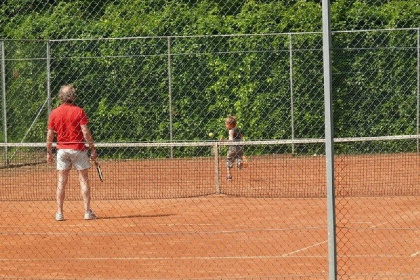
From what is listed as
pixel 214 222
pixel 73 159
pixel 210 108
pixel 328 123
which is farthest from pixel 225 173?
pixel 328 123

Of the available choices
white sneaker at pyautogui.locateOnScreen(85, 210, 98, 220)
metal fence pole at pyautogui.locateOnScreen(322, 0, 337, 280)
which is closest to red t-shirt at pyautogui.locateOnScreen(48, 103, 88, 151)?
white sneaker at pyautogui.locateOnScreen(85, 210, 98, 220)

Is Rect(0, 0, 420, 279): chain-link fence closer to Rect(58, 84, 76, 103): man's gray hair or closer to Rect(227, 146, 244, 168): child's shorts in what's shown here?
Rect(227, 146, 244, 168): child's shorts

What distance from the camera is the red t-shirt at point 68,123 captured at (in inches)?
483

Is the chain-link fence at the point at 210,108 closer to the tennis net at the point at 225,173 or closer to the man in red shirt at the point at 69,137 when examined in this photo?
the tennis net at the point at 225,173

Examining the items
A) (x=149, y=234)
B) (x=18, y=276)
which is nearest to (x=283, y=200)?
(x=149, y=234)

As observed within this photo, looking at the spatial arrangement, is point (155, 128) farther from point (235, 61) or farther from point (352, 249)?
point (352, 249)

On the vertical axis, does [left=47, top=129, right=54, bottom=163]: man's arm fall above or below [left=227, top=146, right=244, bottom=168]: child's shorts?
above

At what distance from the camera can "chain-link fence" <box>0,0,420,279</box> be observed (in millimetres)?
13953

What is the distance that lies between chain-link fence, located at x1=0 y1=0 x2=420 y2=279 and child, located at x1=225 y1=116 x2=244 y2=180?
21 centimetres

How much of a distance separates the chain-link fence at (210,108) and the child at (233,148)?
0.21 metres

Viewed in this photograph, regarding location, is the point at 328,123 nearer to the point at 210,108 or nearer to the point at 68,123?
the point at 68,123

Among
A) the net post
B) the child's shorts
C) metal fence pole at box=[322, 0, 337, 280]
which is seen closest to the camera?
metal fence pole at box=[322, 0, 337, 280]

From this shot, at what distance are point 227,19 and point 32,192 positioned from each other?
15.1 feet

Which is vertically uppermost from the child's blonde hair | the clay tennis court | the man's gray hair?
the man's gray hair
